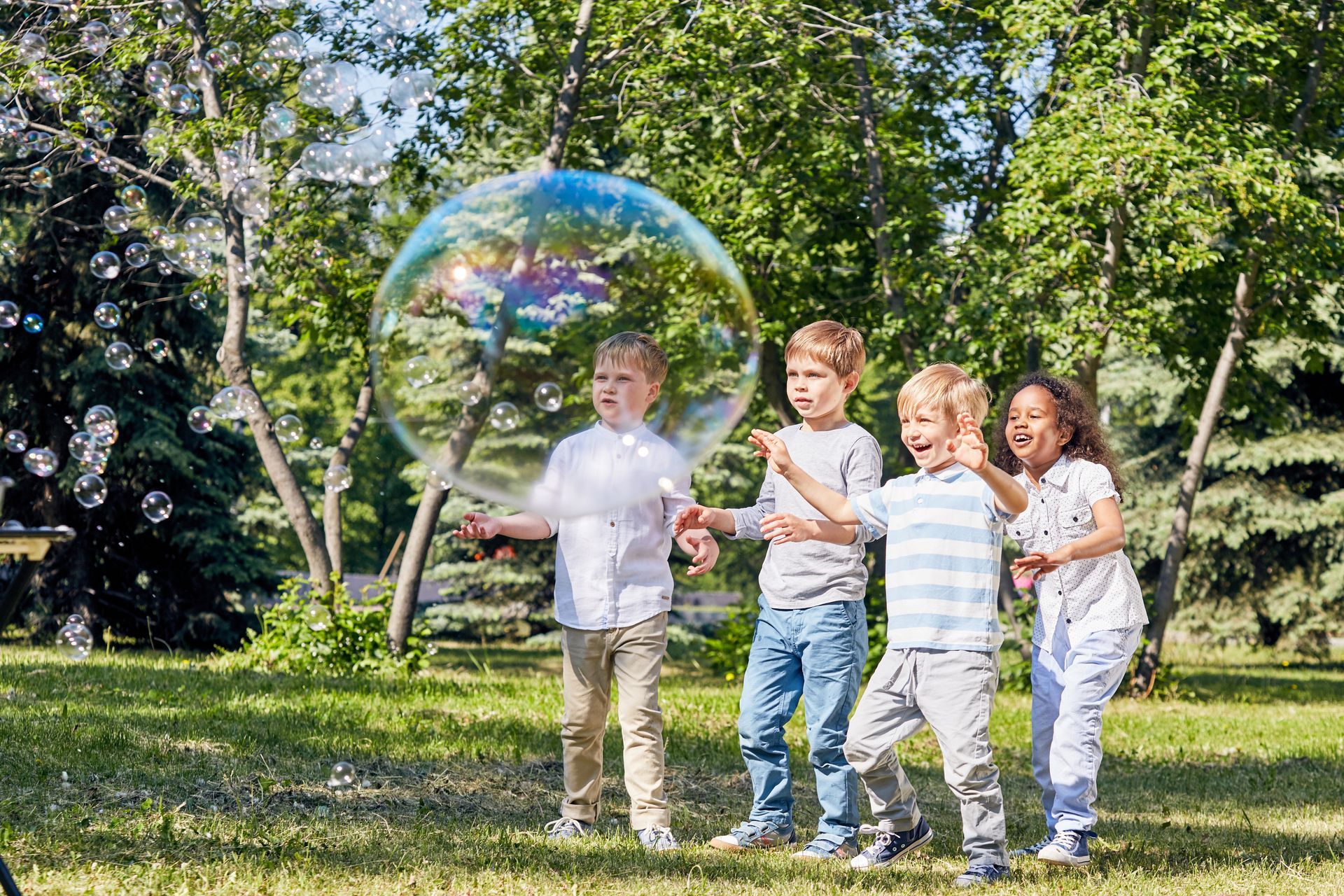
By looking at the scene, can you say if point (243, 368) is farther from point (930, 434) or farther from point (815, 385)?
point (930, 434)

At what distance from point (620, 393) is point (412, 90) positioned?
487 centimetres

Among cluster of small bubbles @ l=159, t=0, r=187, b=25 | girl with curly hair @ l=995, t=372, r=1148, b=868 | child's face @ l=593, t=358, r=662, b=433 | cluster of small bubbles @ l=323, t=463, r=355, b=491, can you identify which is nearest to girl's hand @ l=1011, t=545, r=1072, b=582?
girl with curly hair @ l=995, t=372, r=1148, b=868

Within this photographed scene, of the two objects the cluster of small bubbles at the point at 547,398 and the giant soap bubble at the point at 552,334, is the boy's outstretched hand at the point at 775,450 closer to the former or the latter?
the giant soap bubble at the point at 552,334

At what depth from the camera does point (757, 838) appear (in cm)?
445

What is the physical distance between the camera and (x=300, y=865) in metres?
3.84

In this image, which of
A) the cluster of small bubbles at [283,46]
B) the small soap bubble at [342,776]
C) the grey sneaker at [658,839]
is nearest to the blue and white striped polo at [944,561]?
the grey sneaker at [658,839]

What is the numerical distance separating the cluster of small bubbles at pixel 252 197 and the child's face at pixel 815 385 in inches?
156

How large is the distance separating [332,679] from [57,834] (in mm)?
5231

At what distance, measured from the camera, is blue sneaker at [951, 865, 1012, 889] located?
13.0ft

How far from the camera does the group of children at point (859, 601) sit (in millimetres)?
4027

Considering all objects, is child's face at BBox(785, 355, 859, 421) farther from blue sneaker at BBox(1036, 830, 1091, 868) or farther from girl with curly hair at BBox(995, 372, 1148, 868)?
blue sneaker at BBox(1036, 830, 1091, 868)

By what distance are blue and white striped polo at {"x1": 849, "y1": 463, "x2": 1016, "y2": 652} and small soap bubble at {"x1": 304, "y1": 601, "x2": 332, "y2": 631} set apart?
6.58 meters

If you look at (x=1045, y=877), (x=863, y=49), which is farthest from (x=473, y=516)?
(x=863, y=49)

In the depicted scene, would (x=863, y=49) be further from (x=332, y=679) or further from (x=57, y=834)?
(x=57, y=834)
